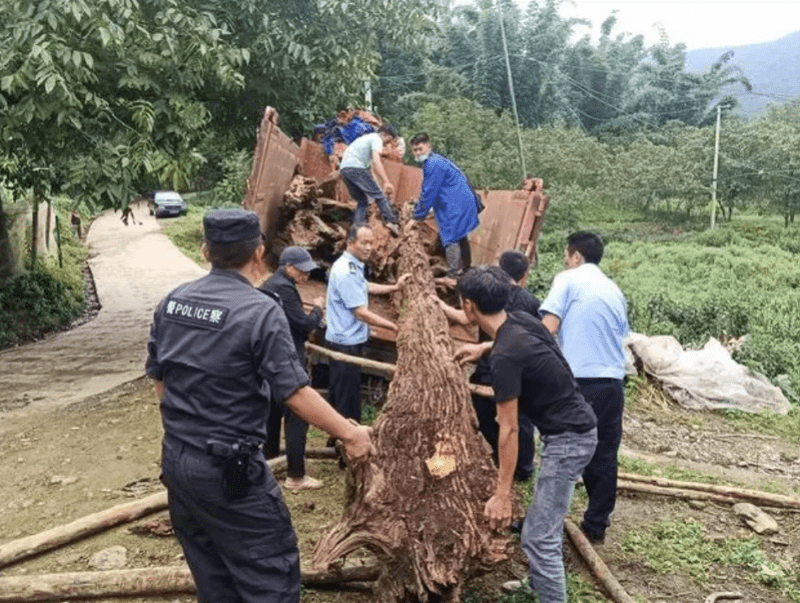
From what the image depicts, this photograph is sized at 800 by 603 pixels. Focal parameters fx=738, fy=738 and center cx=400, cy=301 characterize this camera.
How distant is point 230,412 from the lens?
2.39 meters

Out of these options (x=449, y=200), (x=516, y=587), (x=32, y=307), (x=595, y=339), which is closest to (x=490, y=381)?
(x=595, y=339)

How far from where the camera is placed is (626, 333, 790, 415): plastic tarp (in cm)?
732

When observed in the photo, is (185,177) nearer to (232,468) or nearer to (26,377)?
(26,377)

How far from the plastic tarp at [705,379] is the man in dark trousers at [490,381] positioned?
131 inches

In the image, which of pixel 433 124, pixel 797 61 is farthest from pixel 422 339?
pixel 797 61

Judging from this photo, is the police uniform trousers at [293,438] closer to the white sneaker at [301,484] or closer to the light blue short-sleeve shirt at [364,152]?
the white sneaker at [301,484]

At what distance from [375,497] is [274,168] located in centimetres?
407

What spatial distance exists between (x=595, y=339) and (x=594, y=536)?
1.11 meters

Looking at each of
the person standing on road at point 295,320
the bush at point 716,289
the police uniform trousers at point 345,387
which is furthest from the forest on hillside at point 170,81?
the bush at point 716,289

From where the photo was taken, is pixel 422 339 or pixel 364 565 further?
pixel 422 339

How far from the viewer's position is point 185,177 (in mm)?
6625

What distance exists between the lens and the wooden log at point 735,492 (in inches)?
182

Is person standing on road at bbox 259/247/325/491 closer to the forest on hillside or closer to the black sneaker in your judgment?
the black sneaker

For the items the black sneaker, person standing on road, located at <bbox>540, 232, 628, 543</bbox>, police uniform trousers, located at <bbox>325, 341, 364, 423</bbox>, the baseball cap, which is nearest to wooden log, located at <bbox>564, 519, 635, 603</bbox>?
the black sneaker
